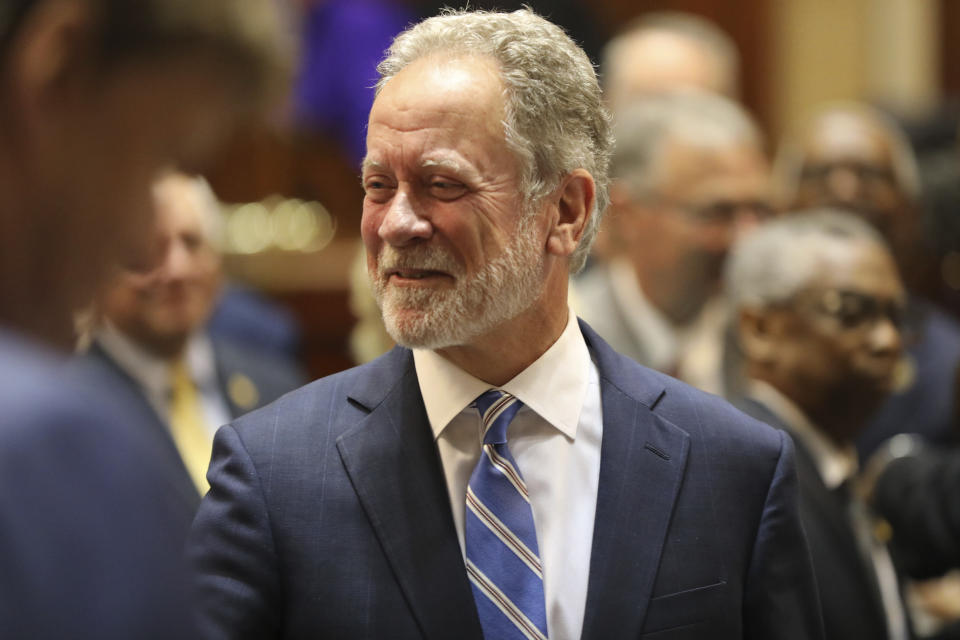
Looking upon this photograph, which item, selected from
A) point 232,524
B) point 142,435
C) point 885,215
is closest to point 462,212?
point 232,524

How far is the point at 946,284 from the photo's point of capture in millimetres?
5258

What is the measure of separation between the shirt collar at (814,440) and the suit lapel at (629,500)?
118 cm

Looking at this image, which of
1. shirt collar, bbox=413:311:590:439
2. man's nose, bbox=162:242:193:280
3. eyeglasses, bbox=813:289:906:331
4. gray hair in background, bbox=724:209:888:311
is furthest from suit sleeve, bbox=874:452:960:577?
man's nose, bbox=162:242:193:280

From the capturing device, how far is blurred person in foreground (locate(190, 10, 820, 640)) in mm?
1931

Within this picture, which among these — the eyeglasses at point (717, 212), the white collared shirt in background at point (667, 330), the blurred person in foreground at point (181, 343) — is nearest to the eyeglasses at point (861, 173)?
the eyeglasses at point (717, 212)

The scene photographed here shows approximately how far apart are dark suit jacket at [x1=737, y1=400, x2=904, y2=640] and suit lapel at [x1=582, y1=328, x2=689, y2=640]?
3.09ft

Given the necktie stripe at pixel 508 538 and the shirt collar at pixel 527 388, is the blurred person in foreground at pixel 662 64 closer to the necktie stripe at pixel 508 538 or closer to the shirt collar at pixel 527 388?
the shirt collar at pixel 527 388

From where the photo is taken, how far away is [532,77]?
→ 2.05 m

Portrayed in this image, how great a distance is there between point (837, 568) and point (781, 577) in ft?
3.18

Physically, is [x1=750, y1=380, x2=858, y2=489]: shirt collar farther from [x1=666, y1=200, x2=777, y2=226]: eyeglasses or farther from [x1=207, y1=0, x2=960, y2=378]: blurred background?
[x1=207, y1=0, x2=960, y2=378]: blurred background

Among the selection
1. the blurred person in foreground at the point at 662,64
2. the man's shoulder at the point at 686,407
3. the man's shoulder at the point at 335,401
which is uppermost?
the blurred person in foreground at the point at 662,64

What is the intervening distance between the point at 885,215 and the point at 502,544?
3.31 m

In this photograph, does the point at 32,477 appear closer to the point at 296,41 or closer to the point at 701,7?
the point at 296,41

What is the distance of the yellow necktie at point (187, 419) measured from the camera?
3.57 meters
